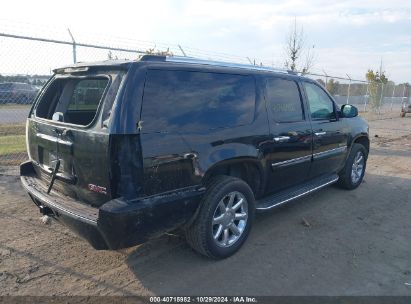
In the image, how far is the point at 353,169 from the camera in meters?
6.18

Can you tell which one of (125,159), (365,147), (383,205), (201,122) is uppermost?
(201,122)

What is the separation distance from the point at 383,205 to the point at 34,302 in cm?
484

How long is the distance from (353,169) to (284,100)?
244 cm

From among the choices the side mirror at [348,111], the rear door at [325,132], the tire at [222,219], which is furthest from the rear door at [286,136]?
the side mirror at [348,111]

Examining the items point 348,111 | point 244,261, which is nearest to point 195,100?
point 244,261

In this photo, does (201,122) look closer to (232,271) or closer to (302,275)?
(232,271)

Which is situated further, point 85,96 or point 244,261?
point 85,96

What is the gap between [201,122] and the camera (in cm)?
342

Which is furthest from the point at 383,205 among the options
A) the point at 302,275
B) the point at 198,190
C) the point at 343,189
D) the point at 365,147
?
the point at 198,190

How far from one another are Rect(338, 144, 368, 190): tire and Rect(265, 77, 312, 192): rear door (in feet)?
4.63

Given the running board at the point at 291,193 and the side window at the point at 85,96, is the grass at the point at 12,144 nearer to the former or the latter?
the side window at the point at 85,96

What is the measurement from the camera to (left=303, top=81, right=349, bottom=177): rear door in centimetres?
504

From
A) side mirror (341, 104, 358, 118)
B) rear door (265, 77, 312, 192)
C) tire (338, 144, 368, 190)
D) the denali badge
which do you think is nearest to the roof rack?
rear door (265, 77, 312, 192)

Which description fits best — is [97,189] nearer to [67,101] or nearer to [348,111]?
[67,101]
